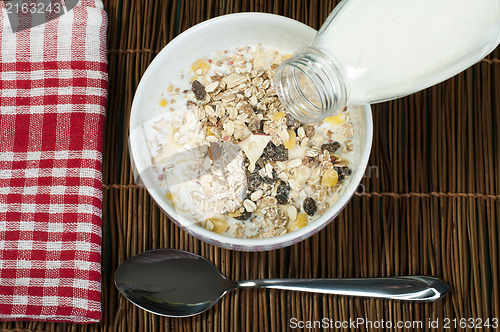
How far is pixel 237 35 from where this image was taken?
0.58 meters

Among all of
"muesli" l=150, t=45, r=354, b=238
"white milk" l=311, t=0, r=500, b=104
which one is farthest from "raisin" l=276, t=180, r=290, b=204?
"white milk" l=311, t=0, r=500, b=104

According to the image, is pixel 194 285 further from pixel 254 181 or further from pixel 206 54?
pixel 206 54

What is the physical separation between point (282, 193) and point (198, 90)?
0.16 meters

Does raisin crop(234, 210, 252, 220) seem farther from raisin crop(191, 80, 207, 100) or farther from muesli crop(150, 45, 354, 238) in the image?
raisin crop(191, 80, 207, 100)

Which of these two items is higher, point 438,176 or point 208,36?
point 208,36

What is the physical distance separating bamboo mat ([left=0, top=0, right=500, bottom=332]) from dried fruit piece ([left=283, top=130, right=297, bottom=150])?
0.37 ft

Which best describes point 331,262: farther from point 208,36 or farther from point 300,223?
point 208,36

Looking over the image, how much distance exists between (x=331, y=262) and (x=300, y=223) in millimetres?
81

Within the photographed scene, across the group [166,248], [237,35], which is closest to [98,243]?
[166,248]

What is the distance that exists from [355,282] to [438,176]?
0.57 ft

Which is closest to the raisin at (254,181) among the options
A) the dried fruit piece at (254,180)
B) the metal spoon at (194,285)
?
the dried fruit piece at (254,180)

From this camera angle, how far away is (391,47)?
438mm

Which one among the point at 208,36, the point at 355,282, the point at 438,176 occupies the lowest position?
the point at 355,282

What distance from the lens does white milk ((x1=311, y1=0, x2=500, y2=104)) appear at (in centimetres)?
43
